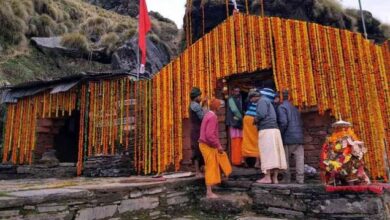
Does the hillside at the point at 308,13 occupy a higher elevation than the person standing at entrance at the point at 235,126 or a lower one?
higher

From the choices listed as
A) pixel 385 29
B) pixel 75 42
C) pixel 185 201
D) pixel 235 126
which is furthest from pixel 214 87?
pixel 75 42

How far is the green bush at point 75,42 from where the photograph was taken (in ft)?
60.4

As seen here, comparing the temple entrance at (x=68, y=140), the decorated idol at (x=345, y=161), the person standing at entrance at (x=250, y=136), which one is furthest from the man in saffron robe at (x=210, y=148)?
the temple entrance at (x=68, y=140)

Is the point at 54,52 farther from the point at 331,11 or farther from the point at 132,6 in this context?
the point at 132,6

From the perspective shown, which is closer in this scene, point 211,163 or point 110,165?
point 211,163

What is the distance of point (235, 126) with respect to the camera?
277 inches

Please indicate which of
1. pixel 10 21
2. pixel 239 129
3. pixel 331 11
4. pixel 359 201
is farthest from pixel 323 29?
pixel 10 21

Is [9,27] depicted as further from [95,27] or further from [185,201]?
[185,201]

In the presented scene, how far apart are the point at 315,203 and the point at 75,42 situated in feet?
55.1

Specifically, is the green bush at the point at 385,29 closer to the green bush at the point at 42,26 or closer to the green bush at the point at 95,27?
the green bush at the point at 95,27

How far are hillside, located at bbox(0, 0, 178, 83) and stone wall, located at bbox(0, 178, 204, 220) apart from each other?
1106cm

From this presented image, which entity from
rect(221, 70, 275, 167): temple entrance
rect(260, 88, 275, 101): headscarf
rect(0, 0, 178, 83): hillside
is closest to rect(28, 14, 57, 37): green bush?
rect(0, 0, 178, 83): hillside

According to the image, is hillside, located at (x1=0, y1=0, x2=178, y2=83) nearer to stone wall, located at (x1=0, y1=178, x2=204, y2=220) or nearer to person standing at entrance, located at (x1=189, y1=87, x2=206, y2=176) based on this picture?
person standing at entrance, located at (x1=189, y1=87, x2=206, y2=176)

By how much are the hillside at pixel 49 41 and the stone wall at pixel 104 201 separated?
1106cm
